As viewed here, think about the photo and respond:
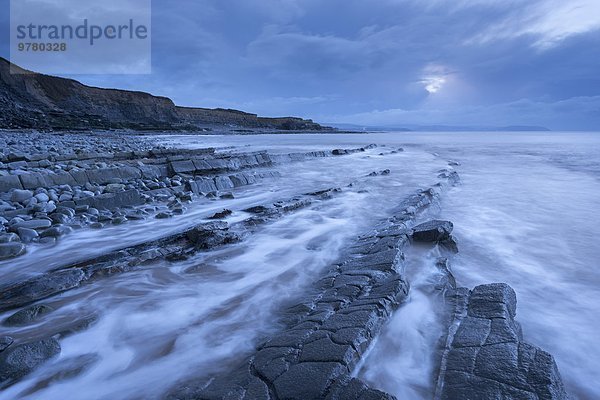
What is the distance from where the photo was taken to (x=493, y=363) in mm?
1730

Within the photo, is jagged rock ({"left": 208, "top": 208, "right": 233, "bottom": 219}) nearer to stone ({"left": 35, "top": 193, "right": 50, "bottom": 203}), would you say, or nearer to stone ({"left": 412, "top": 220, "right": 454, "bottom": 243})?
stone ({"left": 35, "top": 193, "right": 50, "bottom": 203})

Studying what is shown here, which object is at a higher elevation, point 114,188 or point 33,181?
point 33,181

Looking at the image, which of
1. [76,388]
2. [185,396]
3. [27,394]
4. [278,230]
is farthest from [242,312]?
[278,230]

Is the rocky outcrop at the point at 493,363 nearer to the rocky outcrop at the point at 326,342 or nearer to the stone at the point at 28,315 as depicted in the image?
the rocky outcrop at the point at 326,342

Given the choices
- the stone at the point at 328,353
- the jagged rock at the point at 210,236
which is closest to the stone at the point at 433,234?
the jagged rock at the point at 210,236

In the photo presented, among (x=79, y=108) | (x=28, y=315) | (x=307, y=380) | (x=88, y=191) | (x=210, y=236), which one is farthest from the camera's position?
(x=79, y=108)

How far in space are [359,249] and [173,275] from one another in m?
2.08

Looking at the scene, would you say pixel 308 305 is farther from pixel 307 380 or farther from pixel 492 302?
pixel 492 302

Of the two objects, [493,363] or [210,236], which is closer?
[493,363]

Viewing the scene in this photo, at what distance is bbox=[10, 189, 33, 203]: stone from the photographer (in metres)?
5.44

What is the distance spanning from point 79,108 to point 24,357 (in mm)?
59680

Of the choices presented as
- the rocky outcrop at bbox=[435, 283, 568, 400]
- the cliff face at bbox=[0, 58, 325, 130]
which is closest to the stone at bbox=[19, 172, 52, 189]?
the rocky outcrop at bbox=[435, 283, 568, 400]

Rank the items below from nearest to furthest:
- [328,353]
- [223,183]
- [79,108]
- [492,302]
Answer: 1. [328,353]
2. [492,302]
3. [223,183]
4. [79,108]

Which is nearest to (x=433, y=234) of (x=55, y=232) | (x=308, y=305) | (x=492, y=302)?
(x=492, y=302)
